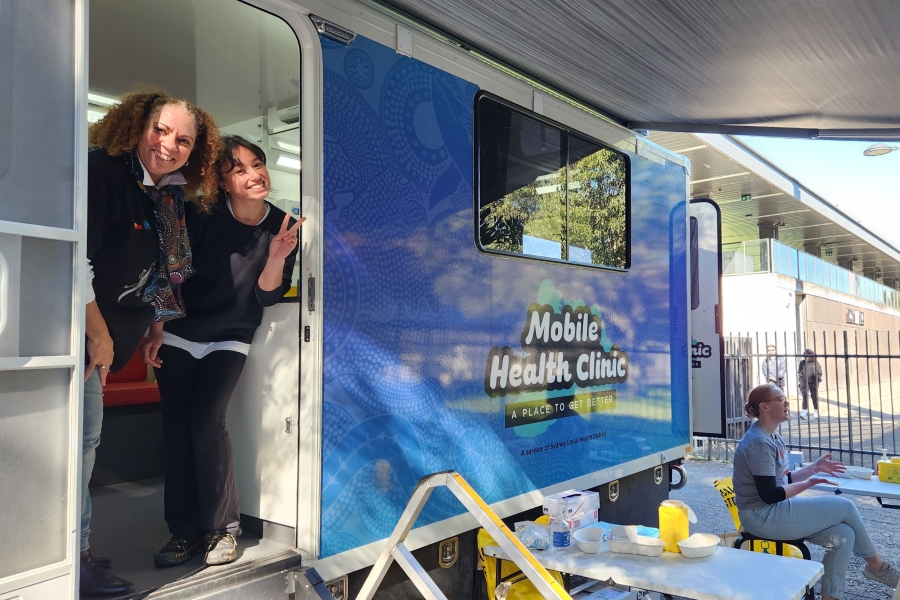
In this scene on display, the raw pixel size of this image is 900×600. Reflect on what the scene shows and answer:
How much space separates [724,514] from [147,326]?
5536 millimetres

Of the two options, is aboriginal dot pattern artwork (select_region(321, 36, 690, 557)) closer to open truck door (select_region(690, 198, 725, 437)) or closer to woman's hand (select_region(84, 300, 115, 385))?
woman's hand (select_region(84, 300, 115, 385))

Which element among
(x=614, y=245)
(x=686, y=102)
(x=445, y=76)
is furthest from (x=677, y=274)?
(x=445, y=76)

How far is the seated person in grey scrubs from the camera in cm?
367

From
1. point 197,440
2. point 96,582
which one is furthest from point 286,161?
point 96,582

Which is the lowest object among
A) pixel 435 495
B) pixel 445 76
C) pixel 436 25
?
pixel 435 495

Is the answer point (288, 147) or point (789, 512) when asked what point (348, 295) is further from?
point (789, 512)

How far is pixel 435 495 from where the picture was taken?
2850mm

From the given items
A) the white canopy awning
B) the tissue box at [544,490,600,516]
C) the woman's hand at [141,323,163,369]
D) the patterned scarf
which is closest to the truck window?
the white canopy awning

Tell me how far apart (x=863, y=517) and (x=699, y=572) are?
483 cm

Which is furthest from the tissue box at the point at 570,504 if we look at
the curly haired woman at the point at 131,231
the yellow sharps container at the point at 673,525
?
the curly haired woman at the point at 131,231

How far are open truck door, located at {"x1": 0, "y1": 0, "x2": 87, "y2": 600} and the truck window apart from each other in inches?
69.6

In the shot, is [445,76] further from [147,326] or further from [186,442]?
[186,442]

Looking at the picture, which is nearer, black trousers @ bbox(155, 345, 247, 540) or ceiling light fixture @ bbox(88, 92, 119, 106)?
black trousers @ bbox(155, 345, 247, 540)

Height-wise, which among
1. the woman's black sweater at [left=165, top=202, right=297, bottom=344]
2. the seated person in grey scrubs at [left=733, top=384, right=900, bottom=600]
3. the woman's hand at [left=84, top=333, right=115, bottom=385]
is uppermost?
the woman's black sweater at [left=165, top=202, right=297, bottom=344]
